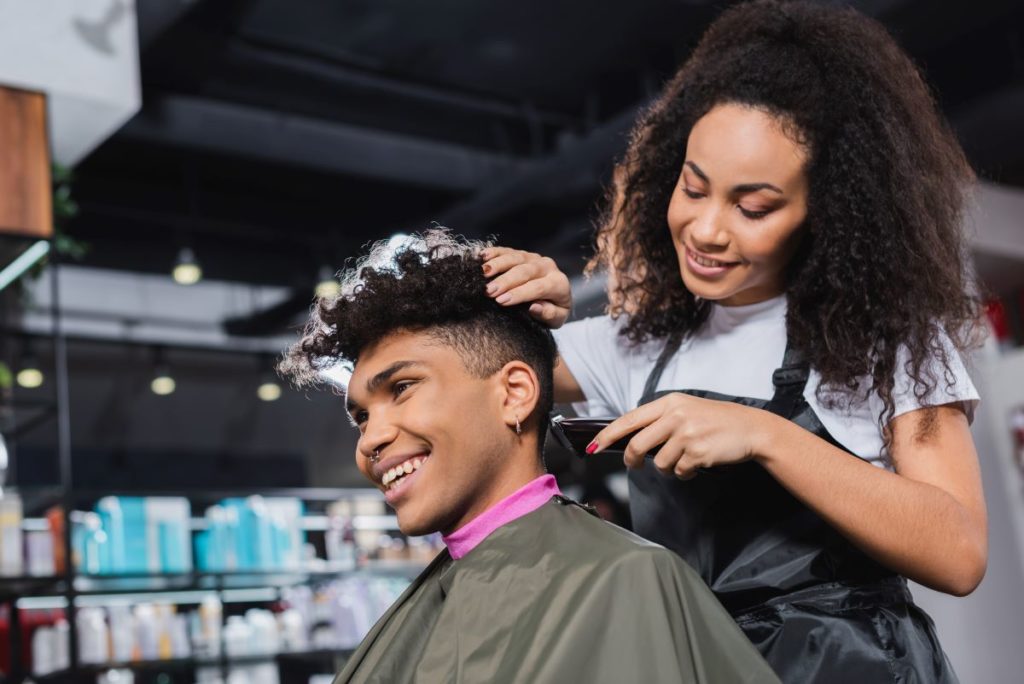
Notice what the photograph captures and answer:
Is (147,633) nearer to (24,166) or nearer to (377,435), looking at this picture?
(24,166)

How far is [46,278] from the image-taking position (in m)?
7.65

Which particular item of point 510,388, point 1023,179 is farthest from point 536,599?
point 1023,179

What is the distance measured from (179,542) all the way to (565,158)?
2.66 meters

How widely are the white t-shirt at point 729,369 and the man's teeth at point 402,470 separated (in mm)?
338

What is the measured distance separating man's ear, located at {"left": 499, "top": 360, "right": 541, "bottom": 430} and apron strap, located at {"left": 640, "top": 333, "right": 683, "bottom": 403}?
0.17m

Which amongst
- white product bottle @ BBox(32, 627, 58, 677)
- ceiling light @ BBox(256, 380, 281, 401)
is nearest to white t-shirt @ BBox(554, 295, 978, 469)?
white product bottle @ BBox(32, 627, 58, 677)

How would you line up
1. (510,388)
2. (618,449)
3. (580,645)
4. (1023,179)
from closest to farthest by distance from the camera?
(580,645) → (618,449) → (510,388) → (1023,179)

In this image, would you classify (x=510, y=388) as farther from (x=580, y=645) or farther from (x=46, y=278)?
(x=46, y=278)

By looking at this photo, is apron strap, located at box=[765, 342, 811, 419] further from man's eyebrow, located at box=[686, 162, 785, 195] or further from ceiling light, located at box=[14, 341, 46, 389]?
ceiling light, located at box=[14, 341, 46, 389]

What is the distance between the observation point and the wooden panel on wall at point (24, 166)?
3605mm

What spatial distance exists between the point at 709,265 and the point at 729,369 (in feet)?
0.49

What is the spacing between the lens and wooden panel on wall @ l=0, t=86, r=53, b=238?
3605mm

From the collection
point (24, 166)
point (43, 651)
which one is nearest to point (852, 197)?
point (24, 166)

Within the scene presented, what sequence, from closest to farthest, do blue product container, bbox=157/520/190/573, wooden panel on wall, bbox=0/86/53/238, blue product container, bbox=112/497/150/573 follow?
wooden panel on wall, bbox=0/86/53/238
blue product container, bbox=112/497/150/573
blue product container, bbox=157/520/190/573
